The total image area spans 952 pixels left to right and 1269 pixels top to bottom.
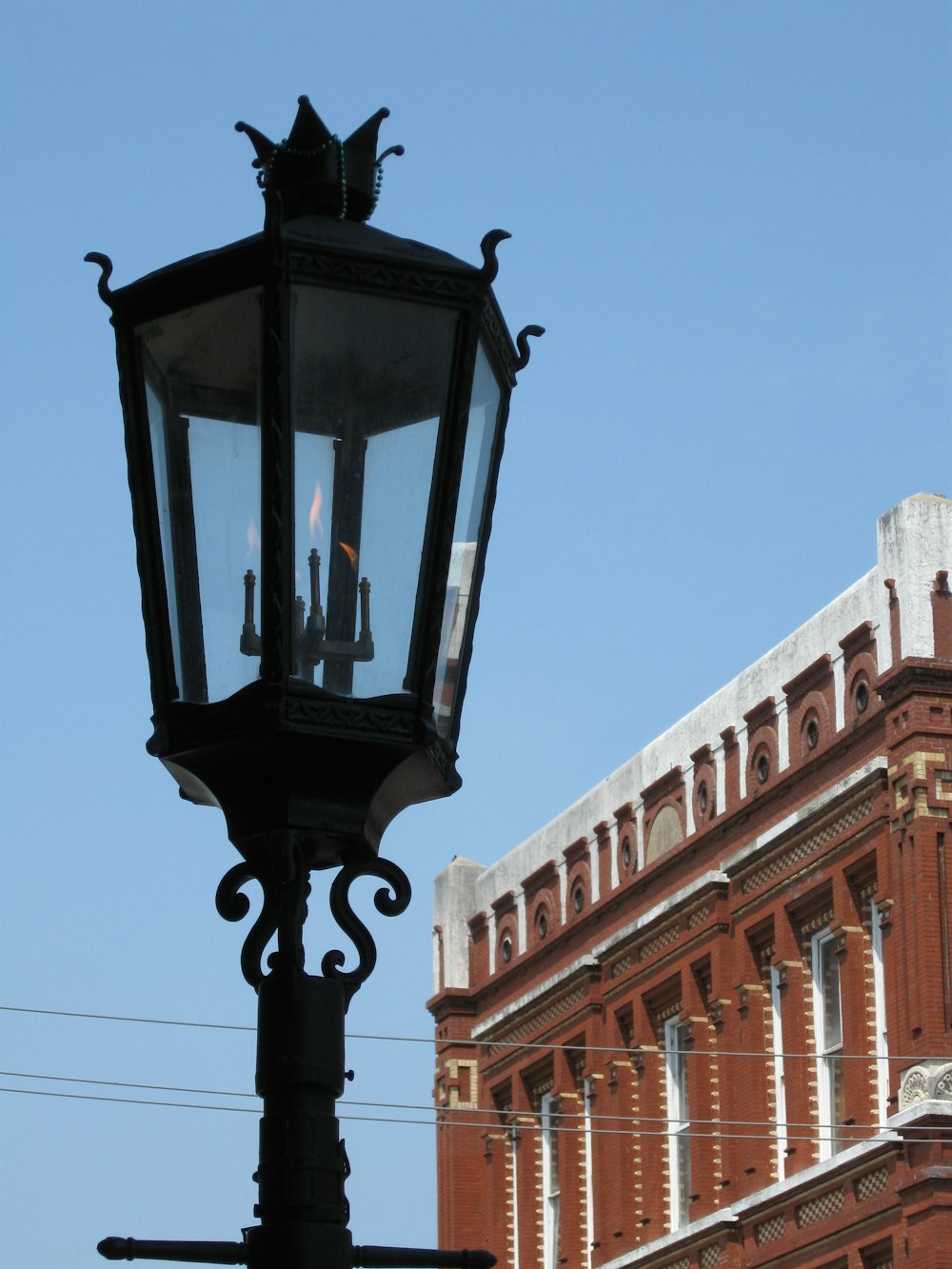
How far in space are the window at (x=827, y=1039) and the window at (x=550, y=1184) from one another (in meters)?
6.54

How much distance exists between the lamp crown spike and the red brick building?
17.7m

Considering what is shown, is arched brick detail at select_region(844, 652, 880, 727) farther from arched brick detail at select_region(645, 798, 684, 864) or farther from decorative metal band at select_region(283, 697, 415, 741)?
decorative metal band at select_region(283, 697, 415, 741)

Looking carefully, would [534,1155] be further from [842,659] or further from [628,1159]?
[842,659]

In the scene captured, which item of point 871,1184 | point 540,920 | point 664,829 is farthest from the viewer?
point 540,920

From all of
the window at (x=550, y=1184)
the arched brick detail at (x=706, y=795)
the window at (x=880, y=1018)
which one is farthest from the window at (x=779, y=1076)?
the window at (x=550, y=1184)

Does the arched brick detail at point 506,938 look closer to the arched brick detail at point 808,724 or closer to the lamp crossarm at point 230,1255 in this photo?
the arched brick detail at point 808,724

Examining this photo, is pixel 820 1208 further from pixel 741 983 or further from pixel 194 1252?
pixel 194 1252

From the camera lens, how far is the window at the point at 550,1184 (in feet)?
100

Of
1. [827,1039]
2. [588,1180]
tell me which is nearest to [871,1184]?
[827,1039]

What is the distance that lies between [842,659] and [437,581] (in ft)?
65.3

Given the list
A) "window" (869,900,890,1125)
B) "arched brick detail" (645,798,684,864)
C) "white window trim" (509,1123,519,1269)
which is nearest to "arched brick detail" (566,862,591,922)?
"arched brick detail" (645,798,684,864)

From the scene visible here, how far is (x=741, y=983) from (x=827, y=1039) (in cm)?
178

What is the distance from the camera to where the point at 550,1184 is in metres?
30.9

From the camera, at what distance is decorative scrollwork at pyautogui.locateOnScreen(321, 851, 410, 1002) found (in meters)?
5.03
